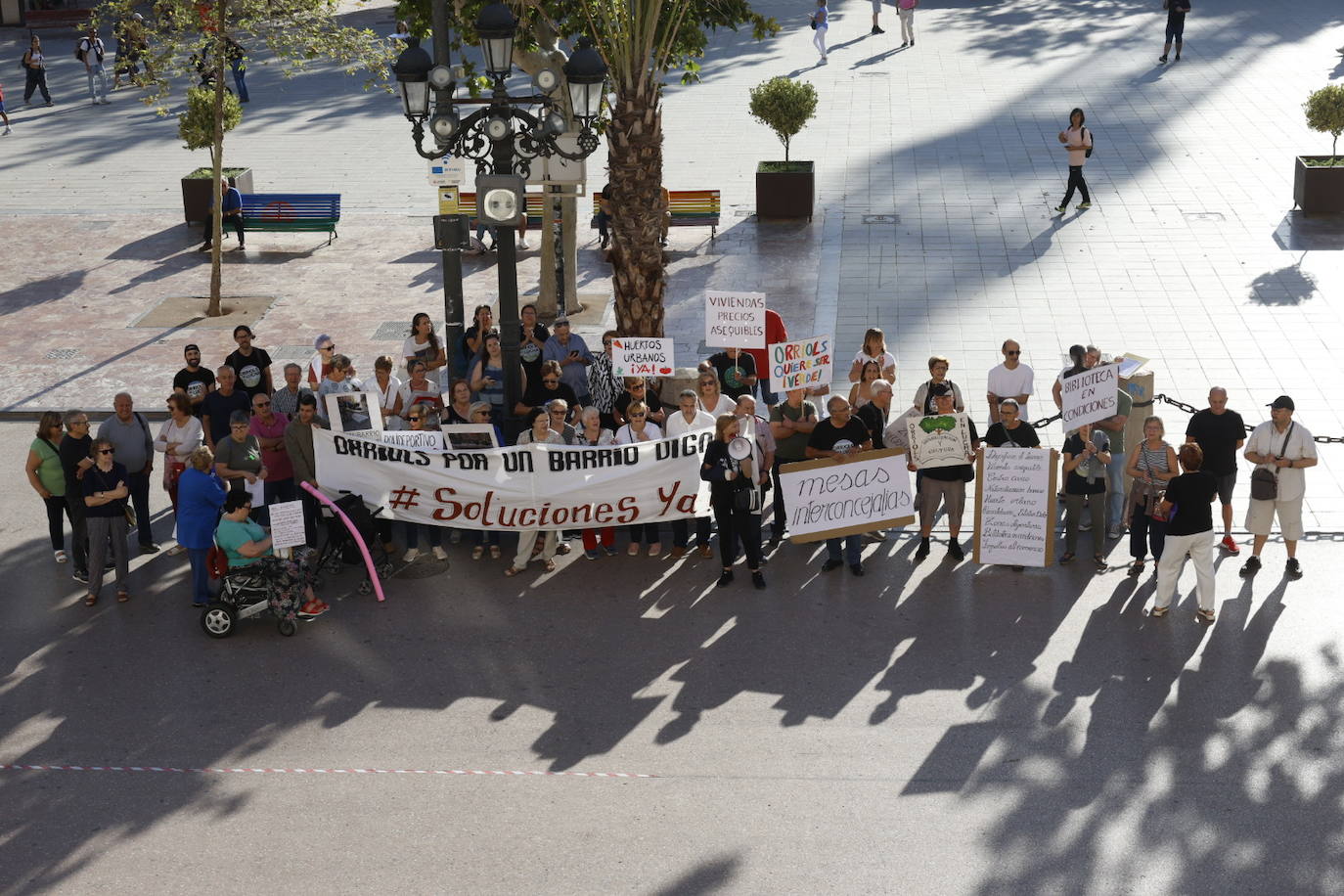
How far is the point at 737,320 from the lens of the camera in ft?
47.4

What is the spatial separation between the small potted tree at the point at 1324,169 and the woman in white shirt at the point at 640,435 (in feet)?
46.1

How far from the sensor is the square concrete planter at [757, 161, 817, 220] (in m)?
23.4

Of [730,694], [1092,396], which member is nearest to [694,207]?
[1092,396]

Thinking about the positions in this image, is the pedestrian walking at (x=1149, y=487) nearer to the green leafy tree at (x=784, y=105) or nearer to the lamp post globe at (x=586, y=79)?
the lamp post globe at (x=586, y=79)

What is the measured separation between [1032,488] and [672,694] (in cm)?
368

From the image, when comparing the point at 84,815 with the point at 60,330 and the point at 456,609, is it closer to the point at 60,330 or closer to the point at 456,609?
the point at 456,609

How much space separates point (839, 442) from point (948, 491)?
1.02m

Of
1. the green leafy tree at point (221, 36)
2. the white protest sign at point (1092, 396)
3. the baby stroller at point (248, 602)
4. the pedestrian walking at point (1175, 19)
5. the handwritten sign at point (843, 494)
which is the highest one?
the green leafy tree at point (221, 36)

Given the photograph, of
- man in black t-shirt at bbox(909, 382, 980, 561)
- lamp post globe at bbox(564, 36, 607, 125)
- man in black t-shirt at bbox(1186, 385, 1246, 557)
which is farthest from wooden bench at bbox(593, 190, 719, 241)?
man in black t-shirt at bbox(1186, 385, 1246, 557)

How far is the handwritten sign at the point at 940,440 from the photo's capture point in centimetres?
1262

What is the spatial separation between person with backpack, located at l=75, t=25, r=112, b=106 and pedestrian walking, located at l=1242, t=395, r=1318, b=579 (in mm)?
27752

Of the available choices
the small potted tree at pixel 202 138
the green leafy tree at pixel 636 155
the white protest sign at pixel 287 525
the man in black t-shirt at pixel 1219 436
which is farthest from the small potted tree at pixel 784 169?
the white protest sign at pixel 287 525

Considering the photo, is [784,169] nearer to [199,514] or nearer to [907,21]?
[199,514]

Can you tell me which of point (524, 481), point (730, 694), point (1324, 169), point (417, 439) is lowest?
point (730, 694)
